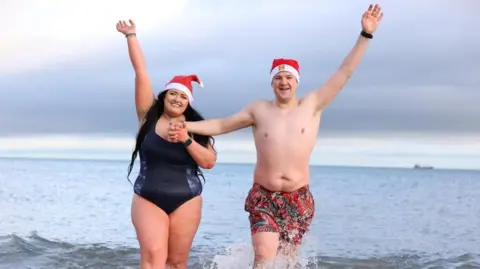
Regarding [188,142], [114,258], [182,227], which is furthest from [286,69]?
[114,258]

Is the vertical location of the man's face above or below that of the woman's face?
above

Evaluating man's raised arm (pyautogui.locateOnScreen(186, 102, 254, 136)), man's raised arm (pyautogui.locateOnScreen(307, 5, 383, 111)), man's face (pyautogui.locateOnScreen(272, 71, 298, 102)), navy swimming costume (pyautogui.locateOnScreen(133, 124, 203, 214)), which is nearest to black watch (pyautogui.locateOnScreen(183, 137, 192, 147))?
navy swimming costume (pyautogui.locateOnScreen(133, 124, 203, 214))

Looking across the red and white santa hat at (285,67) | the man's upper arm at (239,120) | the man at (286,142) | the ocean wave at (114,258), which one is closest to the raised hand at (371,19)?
the man at (286,142)

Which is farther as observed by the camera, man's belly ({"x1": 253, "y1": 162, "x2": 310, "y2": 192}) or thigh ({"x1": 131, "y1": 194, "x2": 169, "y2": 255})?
man's belly ({"x1": 253, "y1": 162, "x2": 310, "y2": 192})

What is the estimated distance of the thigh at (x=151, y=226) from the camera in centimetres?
653

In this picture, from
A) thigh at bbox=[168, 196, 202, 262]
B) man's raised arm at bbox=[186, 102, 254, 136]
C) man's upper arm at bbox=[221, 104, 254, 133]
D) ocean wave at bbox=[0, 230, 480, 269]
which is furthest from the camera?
ocean wave at bbox=[0, 230, 480, 269]

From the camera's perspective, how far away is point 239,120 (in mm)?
7207

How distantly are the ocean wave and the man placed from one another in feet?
12.4

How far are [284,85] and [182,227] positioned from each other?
177cm

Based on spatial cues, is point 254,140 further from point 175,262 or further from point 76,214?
point 76,214

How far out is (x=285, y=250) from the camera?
7.21 metres

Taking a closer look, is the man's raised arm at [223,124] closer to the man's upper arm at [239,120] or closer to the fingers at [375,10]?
the man's upper arm at [239,120]

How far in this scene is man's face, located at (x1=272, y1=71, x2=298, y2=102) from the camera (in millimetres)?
7051

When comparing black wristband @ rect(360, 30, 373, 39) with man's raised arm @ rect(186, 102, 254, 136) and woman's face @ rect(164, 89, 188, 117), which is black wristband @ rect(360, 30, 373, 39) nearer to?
man's raised arm @ rect(186, 102, 254, 136)
